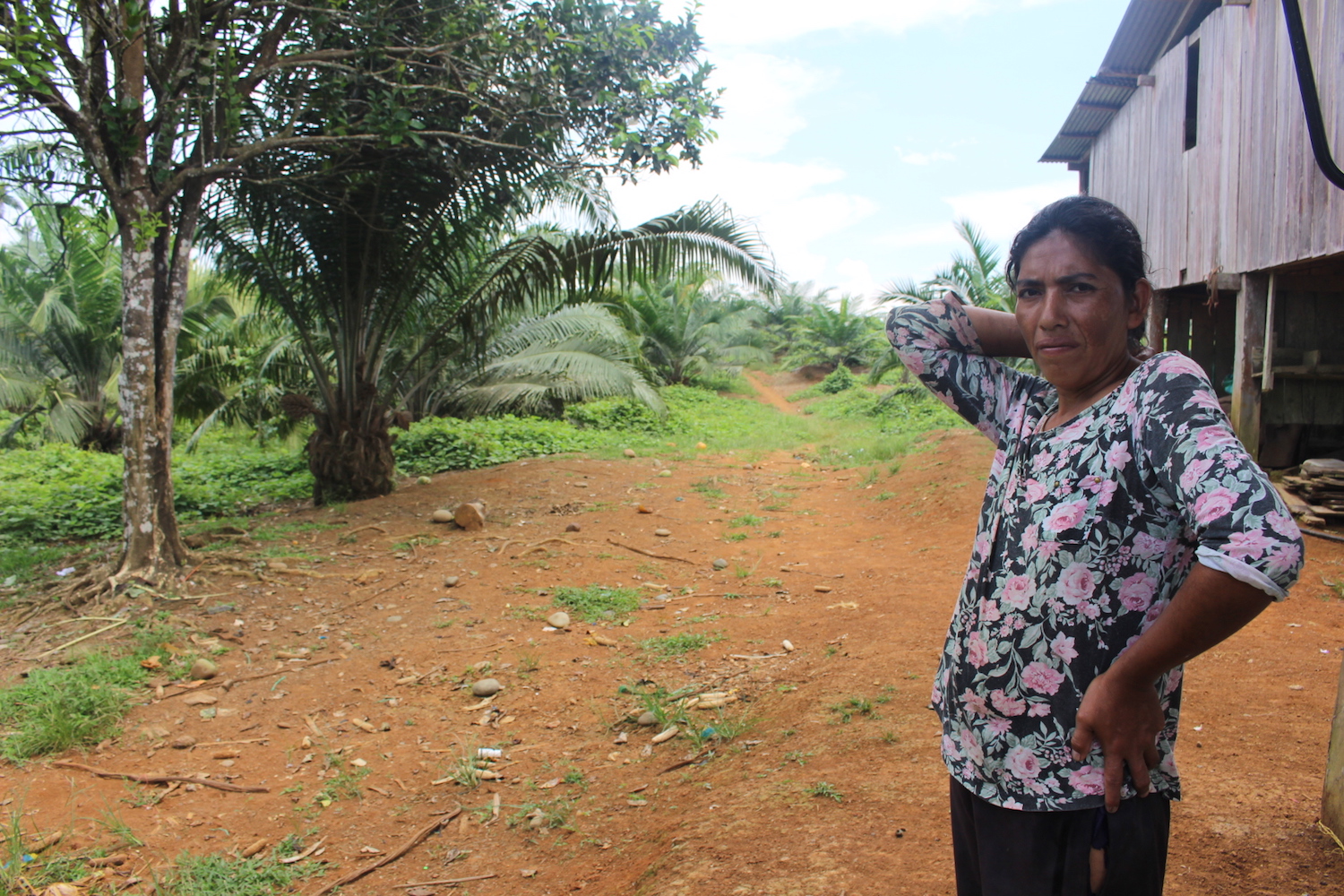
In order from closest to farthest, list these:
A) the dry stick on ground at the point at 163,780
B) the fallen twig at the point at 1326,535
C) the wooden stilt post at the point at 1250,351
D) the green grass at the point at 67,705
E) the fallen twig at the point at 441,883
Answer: the fallen twig at the point at 441,883 → the dry stick on ground at the point at 163,780 → the green grass at the point at 67,705 → the fallen twig at the point at 1326,535 → the wooden stilt post at the point at 1250,351

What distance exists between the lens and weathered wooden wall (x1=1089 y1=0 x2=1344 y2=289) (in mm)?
6379

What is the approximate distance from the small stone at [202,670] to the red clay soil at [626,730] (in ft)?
0.45

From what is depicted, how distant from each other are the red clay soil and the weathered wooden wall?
8.47ft

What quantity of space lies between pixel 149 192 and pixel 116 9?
1064mm

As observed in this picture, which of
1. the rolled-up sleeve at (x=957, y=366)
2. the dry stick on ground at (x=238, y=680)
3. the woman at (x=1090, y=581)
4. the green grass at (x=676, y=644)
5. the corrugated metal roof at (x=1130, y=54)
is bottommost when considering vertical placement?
the dry stick on ground at (x=238, y=680)

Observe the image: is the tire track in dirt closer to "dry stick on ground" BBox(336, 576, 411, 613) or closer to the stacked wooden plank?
the stacked wooden plank

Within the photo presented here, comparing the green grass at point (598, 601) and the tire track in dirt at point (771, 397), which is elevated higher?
the tire track in dirt at point (771, 397)

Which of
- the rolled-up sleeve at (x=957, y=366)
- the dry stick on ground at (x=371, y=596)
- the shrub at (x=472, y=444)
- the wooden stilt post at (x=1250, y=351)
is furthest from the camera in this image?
the shrub at (x=472, y=444)

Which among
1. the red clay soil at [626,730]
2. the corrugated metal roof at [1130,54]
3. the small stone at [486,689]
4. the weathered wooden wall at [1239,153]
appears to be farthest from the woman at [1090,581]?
the corrugated metal roof at [1130,54]

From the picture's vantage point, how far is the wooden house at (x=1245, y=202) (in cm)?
660

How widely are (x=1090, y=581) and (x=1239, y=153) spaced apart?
8029 mm

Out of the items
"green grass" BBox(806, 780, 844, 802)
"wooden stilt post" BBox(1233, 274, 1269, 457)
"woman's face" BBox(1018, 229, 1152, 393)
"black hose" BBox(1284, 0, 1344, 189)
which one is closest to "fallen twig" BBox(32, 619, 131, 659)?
"green grass" BBox(806, 780, 844, 802)

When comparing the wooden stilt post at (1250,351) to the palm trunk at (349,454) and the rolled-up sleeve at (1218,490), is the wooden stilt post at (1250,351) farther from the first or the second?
the palm trunk at (349,454)

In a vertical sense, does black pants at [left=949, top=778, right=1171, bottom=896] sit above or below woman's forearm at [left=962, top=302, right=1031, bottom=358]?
below
